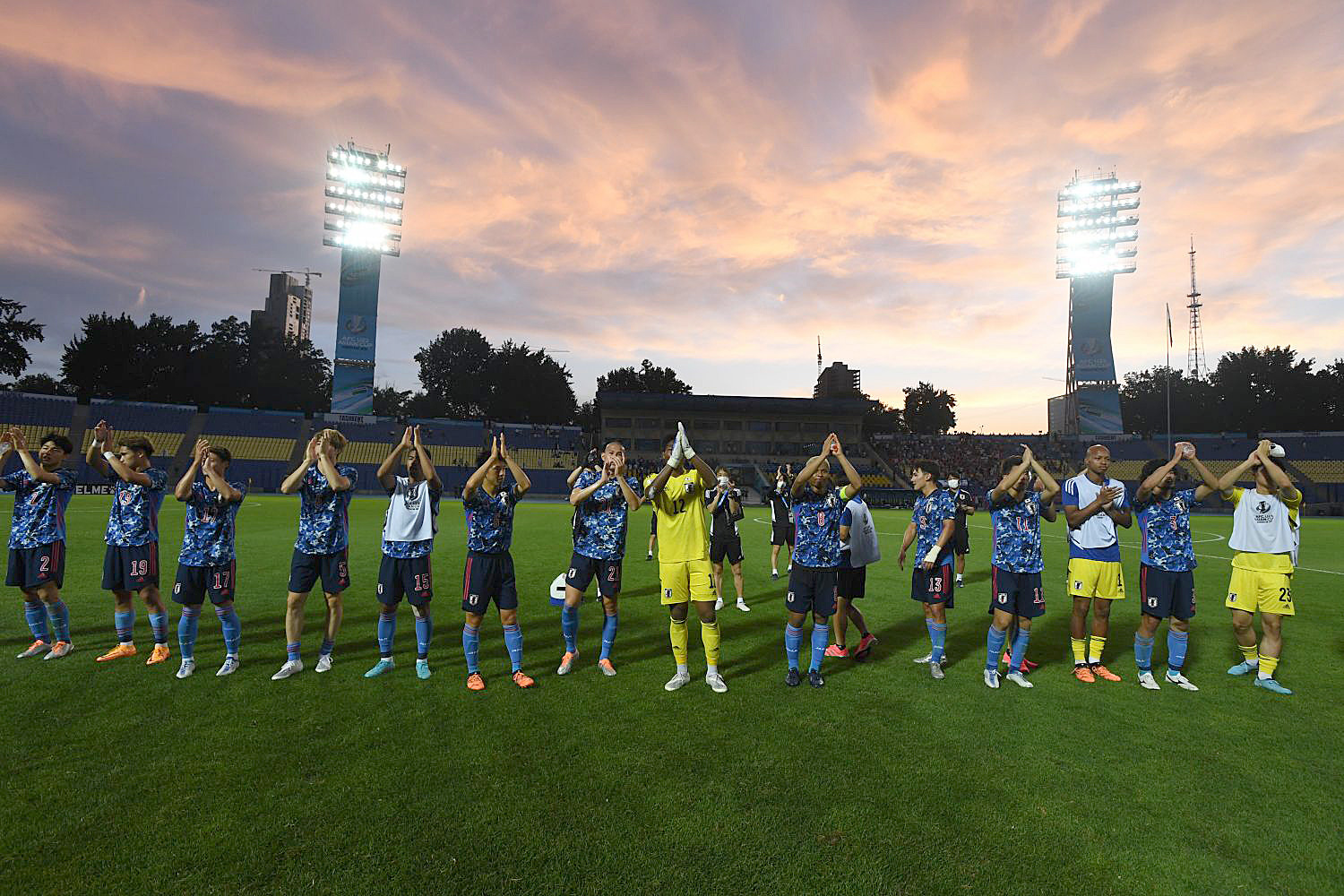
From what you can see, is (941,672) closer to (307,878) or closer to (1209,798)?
(1209,798)

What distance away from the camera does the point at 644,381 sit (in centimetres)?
9256

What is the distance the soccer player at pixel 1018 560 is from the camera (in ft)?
21.4

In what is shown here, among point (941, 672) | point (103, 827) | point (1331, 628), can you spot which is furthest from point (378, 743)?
point (1331, 628)

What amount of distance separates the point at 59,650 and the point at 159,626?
4.07 feet

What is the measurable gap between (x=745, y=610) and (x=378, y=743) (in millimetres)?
6403

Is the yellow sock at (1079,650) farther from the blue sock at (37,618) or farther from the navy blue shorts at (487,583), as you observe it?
the blue sock at (37,618)

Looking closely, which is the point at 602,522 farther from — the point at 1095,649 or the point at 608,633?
the point at 1095,649

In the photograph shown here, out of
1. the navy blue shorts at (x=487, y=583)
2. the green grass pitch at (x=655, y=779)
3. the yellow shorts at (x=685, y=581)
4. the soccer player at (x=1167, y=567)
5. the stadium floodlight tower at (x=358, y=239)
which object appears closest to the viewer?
the green grass pitch at (x=655, y=779)

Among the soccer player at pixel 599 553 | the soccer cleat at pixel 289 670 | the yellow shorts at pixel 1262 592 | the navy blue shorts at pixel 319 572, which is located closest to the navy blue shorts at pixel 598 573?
the soccer player at pixel 599 553

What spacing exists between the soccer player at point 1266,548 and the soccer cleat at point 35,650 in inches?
506

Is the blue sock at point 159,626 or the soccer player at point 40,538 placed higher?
the soccer player at point 40,538

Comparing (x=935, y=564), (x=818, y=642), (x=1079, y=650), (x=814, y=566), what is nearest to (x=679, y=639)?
(x=818, y=642)

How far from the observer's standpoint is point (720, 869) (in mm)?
3471

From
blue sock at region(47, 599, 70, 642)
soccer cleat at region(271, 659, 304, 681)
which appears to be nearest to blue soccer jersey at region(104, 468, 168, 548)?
blue sock at region(47, 599, 70, 642)
